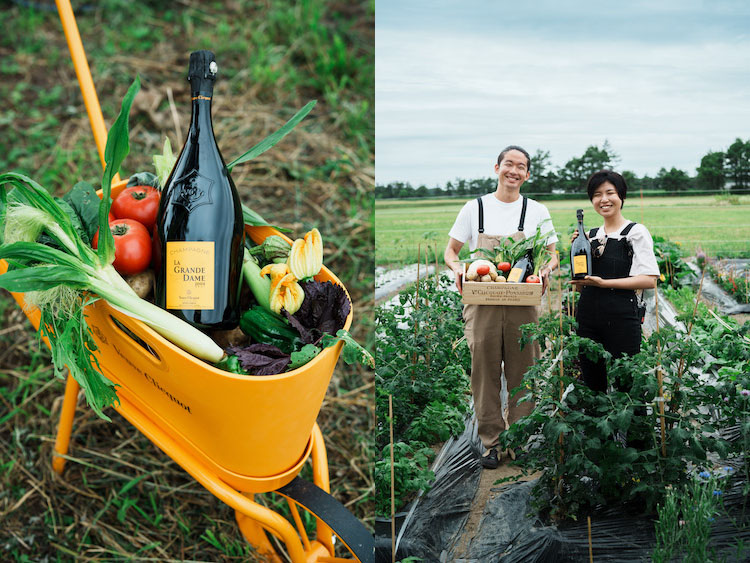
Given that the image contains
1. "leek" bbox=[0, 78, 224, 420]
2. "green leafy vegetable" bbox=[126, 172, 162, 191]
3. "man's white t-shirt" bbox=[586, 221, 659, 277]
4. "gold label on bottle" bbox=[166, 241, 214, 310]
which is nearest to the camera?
"leek" bbox=[0, 78, 224, 420]

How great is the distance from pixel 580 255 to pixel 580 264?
0.02 m

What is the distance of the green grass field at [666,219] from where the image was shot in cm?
129

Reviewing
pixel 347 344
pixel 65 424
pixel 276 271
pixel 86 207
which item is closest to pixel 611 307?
pixel 347 344

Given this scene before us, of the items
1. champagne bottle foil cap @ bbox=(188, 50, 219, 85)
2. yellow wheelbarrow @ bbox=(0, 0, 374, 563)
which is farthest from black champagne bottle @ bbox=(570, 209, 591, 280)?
champagne bottle foil cap @ bbox=(188, 50, 219, 85)

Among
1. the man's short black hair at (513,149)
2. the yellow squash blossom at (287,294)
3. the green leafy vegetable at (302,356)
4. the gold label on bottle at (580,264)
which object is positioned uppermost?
the man's short black hair at (513,149)

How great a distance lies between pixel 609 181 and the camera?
1.29m

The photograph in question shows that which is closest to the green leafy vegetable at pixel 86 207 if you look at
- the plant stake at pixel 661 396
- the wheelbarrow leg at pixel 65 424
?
the wheelbarrow leg at pixel 65 424

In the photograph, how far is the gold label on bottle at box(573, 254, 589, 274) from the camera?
51.3 inches

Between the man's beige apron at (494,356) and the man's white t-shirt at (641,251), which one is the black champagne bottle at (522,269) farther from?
the man's white t-shirt at (641,251)

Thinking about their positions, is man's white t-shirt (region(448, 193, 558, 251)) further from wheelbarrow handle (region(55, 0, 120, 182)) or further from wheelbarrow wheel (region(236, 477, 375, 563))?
wheelbarrow handle (region(55, 0, 120, 182))

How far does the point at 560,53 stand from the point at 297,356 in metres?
0.81

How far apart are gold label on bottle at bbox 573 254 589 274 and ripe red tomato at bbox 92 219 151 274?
86 centimetres

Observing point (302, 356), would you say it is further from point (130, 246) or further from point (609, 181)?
point (609, 181)

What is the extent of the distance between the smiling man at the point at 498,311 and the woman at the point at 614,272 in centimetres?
10
